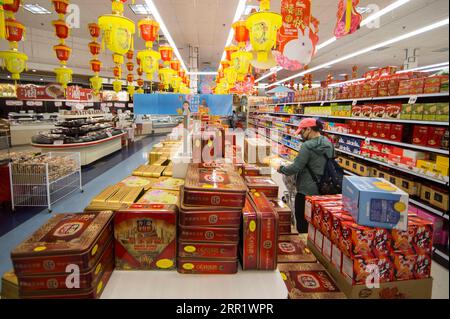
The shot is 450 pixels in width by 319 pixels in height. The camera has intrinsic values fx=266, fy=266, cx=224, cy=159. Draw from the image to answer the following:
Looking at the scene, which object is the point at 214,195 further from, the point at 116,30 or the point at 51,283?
the point at 116,30

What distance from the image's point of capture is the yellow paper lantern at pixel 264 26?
314 centimetres

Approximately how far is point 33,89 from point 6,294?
40.7ft

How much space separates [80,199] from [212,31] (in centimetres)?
766

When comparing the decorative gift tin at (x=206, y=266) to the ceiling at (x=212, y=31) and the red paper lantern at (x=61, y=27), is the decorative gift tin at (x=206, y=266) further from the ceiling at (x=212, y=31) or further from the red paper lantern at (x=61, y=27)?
the ceiling at (x=212, y=31)

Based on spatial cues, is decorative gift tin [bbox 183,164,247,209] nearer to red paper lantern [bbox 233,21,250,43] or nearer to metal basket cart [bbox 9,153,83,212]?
red paper lantern [bbox 233,21,250,43]

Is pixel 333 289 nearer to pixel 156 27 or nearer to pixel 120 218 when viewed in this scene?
pixel 120 218

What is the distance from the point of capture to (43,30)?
11250 millimetres

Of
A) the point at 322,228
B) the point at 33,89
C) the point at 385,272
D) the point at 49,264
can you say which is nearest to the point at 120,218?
the point at 49,264

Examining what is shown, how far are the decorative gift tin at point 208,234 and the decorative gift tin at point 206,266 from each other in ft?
0.38

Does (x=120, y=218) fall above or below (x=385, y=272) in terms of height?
above

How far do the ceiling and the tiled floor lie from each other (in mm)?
4731

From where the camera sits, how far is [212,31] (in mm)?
9953

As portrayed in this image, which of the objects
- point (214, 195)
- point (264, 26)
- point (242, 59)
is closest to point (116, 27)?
point (264, 26)

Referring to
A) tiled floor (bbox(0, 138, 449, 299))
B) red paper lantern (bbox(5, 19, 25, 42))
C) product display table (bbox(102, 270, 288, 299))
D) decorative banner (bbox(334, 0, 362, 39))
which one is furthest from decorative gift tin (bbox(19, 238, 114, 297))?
red paper lantern (bbox(5, 19, 25, 42))
